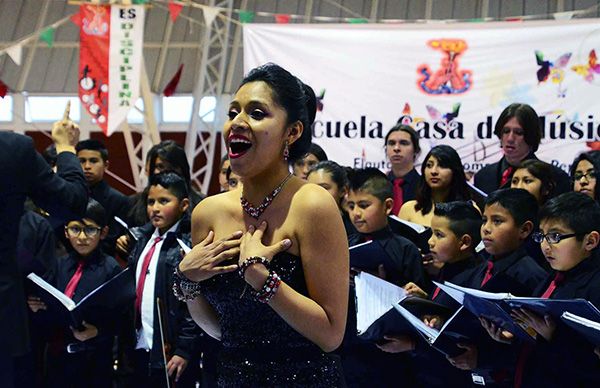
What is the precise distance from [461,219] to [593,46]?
228cm

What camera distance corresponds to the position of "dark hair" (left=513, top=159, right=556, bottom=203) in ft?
13.3

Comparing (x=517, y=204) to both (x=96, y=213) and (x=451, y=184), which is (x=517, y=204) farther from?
(x=96, y=213)

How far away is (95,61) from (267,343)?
19.7 feet

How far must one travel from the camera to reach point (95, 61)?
25.4 ft

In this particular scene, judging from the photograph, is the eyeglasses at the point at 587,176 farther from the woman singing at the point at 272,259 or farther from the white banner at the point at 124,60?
the white banner at the point at 124,60

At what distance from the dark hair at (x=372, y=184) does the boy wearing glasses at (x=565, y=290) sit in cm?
99

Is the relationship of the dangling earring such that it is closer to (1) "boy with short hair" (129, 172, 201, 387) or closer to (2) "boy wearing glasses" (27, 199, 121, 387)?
(1) "boy with short hair" (129, 172, 201, 387)

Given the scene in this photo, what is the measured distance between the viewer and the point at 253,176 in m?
2.15

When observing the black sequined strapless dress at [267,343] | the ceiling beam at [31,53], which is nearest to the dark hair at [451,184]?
the black sequined strapless dress at [267,343]

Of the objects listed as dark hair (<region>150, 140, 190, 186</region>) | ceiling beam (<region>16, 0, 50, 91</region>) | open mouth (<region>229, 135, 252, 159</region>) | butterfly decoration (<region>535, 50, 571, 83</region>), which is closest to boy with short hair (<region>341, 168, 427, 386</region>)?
dark hair (<region>150, 140, 190, 186</region>)

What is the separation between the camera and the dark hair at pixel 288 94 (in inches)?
83.9

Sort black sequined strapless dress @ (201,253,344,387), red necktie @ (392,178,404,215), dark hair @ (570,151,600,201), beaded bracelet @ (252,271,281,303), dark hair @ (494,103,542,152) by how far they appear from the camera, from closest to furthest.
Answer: beaded bracelet @ (252,271,281,303) → black sequined strapless dress @ (201,253,344,387) → dark hair @ (570,151,600,201) → dark hair @ (494,103,542,152) → red necktie @ (392,178,404,215)

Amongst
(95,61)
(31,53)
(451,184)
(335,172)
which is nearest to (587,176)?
(451,184)

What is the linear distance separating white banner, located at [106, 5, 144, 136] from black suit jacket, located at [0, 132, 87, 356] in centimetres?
490
